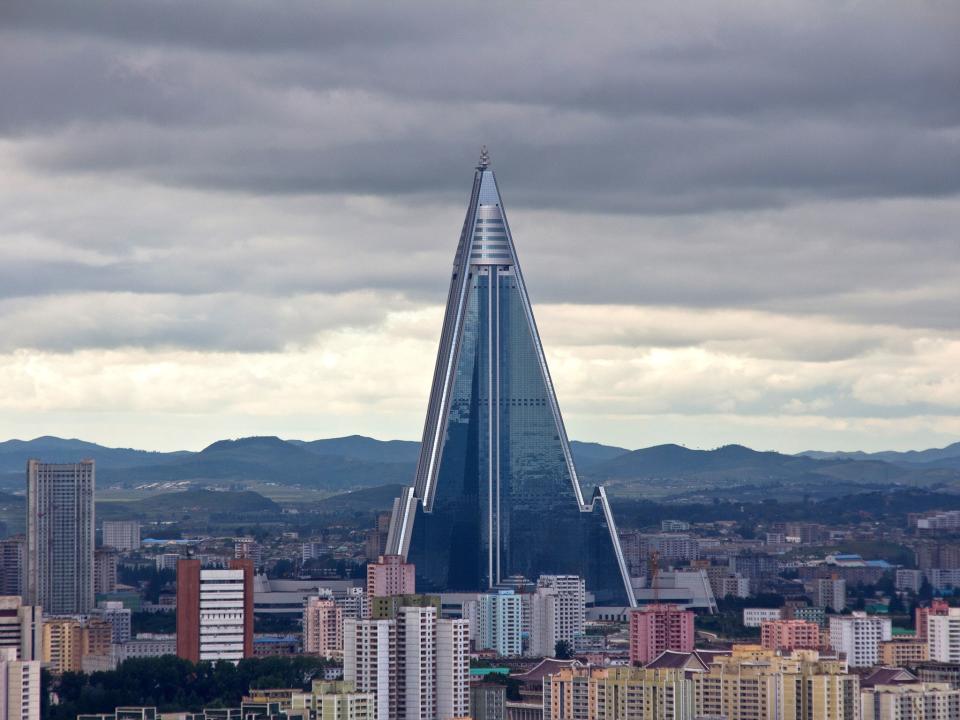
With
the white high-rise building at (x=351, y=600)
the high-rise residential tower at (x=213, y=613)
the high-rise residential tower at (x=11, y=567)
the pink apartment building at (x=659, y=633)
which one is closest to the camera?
the high-rise residential tower at (x=213, y=613)

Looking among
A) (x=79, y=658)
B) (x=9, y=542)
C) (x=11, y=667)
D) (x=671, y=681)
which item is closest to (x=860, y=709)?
(x=671, y=681)

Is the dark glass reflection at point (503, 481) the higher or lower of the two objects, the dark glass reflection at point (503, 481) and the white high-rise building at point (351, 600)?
the higher

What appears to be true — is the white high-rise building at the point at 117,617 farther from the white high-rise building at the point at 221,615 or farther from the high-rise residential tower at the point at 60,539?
the white high-rise building at the point at 221,615

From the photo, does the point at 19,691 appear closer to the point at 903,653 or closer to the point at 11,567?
the point at 903,653

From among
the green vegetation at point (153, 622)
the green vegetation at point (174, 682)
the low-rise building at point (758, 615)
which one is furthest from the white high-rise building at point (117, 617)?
the low-rise building at point (758, 615)

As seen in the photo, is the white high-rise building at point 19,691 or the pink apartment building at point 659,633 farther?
the pink apartment building at point 659,633

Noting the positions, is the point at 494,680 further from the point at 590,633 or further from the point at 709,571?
the point at 709,571
